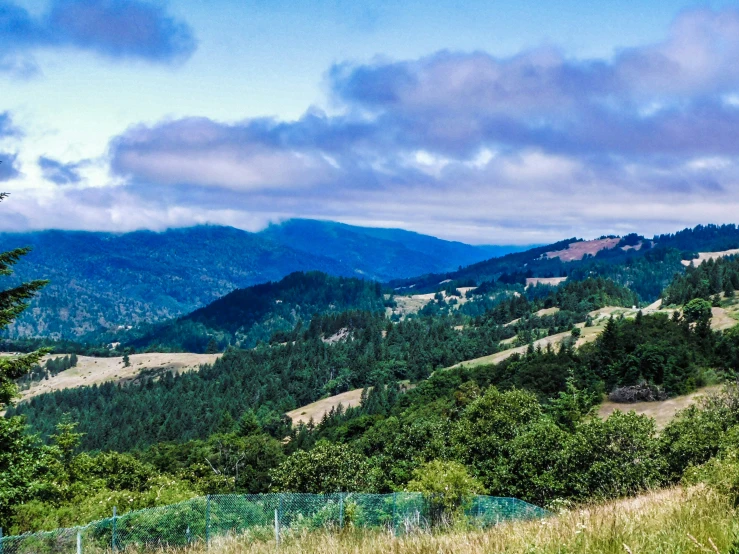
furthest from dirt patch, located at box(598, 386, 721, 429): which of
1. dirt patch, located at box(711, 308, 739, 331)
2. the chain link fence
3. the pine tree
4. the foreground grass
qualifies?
the foreground grass

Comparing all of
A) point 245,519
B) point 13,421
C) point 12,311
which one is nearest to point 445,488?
point 245,519

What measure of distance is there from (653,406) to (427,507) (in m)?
A: 83.8

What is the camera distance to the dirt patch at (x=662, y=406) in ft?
303

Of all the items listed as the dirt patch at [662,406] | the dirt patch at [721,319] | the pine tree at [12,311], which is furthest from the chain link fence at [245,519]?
the dirt patch at [721,319]

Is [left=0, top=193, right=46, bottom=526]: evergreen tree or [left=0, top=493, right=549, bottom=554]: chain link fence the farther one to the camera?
[left=0, top=193, right=46, bottom=526]: evergreen tree

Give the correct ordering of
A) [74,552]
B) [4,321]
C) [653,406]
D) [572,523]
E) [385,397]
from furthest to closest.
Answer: [385,397] < [653,406] < [4,321] < [74,552] < [572,523]

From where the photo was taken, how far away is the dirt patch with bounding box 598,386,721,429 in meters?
92.2

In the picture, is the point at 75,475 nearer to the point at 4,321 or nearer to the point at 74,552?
the point at 4,321

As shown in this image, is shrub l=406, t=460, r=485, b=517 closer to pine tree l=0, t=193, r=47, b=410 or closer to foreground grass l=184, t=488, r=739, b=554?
foreground grass l=184, t=488, r=739, b=554

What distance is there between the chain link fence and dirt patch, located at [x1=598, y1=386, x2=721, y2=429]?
7470 cm

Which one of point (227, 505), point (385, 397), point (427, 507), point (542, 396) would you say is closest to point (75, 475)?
point (227, 505)

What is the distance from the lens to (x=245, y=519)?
28016 mm

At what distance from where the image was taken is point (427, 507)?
28.9 metres

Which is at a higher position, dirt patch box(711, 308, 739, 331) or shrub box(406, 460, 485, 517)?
→ shrub box(406, 460, 485, 517)
